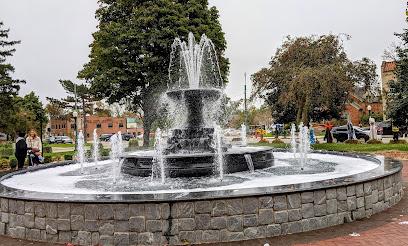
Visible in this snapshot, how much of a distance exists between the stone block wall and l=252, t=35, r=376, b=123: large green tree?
21077 millimetres

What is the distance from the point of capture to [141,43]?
89.8ft

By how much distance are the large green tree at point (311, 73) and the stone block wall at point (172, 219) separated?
21.1 m

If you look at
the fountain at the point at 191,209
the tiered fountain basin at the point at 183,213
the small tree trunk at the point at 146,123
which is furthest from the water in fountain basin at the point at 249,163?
the small tree trunk at the point at 146,123

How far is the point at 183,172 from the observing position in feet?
30.7

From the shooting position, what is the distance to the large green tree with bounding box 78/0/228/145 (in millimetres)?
27266

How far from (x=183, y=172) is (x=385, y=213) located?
4.32 meters

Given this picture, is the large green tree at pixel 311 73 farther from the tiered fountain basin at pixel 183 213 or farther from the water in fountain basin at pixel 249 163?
the tiered fountain basin at pixel 183 213

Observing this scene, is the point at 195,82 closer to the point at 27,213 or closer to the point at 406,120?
the point at 27,213

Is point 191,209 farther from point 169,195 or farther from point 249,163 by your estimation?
point 249,163

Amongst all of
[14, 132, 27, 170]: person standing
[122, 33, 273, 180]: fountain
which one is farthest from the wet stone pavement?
[14, 132, 27, 170]: person standing

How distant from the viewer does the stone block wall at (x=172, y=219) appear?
5.93m

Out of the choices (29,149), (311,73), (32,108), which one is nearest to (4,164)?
(29,149)

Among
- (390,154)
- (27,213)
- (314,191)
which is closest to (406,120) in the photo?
→ (390,154)

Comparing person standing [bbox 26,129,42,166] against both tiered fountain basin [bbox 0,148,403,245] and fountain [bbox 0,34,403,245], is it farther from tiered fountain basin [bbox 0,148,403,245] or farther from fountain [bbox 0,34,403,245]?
tiered fountain basin [bbox 0,148,403,245]
